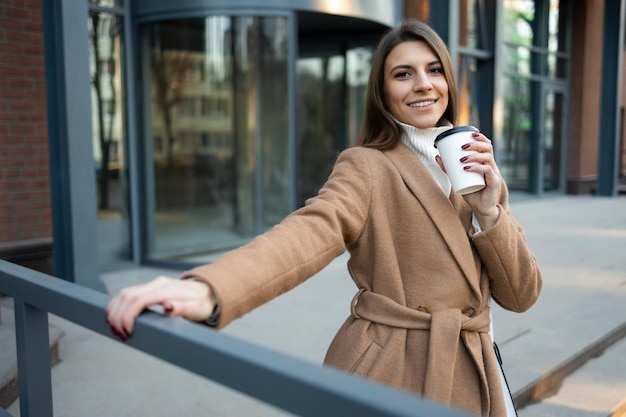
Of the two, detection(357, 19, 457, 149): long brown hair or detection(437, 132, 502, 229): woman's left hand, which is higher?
detection(357, 19, 457, 149): long brown hair

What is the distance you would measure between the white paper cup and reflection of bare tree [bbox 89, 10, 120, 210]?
5.38 metres

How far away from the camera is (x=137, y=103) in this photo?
6.43 m

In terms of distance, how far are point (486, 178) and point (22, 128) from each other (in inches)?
184

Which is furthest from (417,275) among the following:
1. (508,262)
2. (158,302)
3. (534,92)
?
(534,92)

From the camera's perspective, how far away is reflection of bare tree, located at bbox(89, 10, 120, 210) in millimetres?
6078

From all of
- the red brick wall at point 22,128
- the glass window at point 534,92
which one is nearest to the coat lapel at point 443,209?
the red brick wall at point 22,128

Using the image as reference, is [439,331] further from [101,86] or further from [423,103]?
[101,86]


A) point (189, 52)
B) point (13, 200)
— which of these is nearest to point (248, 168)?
point (189, 52)

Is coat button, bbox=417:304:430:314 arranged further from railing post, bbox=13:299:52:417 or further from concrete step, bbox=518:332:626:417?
concrete step, bbox=518:332:626:417

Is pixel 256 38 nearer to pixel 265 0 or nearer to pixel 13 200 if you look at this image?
pixel 265 0

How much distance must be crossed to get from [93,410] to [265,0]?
4.72 metres

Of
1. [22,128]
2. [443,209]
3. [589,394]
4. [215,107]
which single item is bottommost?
Answer: [589,394]

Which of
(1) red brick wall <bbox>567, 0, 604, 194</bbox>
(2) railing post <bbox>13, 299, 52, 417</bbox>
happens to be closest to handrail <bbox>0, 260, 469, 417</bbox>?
(2) railing post <bbox>13, 299, 52, 417</bbox>

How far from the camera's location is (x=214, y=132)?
23.9 feet
